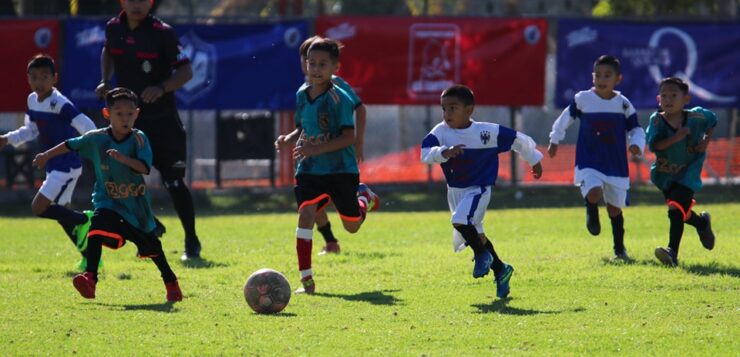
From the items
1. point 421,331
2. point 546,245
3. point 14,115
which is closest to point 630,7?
point 14,115

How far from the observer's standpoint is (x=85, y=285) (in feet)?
29.3

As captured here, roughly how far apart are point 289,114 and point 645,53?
5452 mm

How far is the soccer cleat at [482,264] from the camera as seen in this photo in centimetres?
902

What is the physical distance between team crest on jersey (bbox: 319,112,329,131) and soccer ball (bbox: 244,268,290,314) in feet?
4.86

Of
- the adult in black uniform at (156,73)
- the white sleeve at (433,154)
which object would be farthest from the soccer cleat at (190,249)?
the white sleeve at (433,154)

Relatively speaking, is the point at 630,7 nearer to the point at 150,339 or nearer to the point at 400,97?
the point at 400,97

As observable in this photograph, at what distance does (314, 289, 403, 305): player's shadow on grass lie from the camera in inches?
357

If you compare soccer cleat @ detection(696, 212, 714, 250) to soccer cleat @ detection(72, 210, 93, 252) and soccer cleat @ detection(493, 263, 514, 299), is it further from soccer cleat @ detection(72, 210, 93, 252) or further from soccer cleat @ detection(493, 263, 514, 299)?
soccer cleat @ detection(72, 210, 93, 252)

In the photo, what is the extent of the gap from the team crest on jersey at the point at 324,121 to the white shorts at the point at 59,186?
2667 mm

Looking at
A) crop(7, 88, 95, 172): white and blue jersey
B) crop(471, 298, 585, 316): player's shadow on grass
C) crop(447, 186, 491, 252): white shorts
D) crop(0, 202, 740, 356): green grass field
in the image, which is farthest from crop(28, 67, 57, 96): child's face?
crop(471, 298, 585, 316): player's shadow on grass

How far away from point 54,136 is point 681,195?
542 cm

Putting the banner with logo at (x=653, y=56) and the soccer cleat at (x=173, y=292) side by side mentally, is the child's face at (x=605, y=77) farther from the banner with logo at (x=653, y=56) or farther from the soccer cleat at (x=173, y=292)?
the banner with logo at (x=653, y=56)

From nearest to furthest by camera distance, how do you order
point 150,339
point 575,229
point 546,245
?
1. point 150,339
2. point 546,245
3. point 575,229

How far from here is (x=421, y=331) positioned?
25.3 feet
